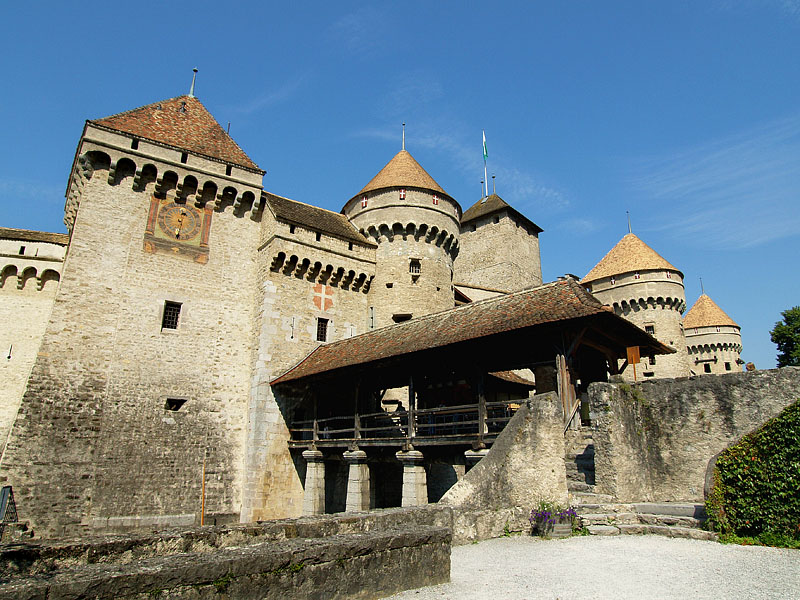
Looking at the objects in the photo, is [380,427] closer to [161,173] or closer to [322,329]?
[322,329]

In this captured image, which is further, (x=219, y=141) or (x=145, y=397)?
(x=219, y=141)

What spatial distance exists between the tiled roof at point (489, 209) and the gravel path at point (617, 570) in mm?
29037

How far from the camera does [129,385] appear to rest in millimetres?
15750

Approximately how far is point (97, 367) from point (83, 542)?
38.7 feet

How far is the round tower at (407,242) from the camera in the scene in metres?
21.0

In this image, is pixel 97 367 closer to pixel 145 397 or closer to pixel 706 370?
pixel 145 397

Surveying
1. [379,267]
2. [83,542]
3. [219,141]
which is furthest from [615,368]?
[219,141]

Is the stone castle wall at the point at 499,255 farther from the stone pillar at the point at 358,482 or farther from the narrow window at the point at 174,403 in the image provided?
the narrow window at the point at 174,403

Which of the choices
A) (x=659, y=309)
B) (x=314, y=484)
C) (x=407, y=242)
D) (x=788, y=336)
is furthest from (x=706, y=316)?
(x=314, y=484)

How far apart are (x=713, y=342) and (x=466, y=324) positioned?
31160 millimetres

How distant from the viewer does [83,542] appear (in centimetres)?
511

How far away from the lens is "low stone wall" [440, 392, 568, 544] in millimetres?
8867

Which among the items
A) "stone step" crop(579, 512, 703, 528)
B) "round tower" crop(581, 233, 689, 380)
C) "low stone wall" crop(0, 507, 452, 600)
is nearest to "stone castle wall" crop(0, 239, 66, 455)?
"low stone wall" crop(0, 507, 452, 600)

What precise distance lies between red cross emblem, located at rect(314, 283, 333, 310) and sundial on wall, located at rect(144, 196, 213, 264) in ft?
13.7
